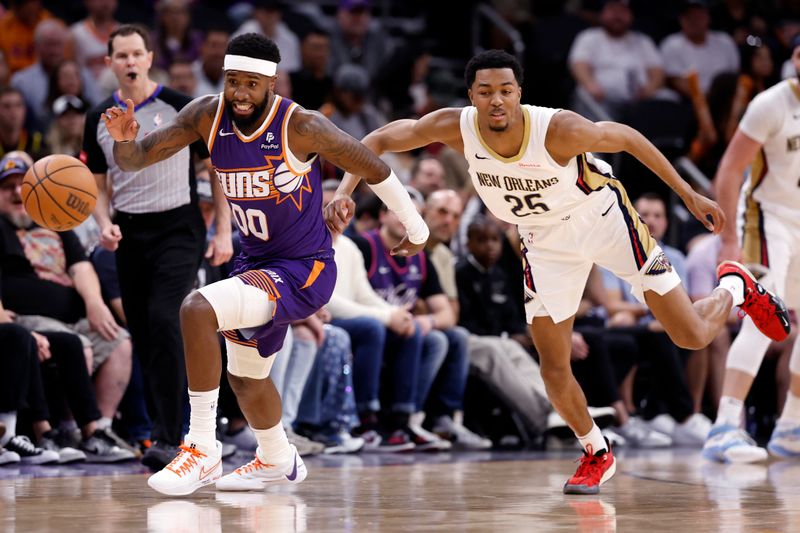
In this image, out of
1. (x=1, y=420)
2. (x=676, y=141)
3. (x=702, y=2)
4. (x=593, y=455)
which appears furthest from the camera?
(x=702, y=2)

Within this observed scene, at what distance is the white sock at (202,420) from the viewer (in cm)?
533

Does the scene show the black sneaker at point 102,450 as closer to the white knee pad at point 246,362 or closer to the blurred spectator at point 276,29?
the white knee pad at point 246,362

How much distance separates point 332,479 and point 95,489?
49.0 inches

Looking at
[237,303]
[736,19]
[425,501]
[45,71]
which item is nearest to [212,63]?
[45,71]

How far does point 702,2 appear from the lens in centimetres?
1377

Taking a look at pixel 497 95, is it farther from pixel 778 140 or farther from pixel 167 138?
pixel 778 140

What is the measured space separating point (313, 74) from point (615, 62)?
11.3 feet

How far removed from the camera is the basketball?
17.9 ft

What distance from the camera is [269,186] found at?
17.9 ft

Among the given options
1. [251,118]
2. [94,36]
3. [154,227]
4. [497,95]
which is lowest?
[154,227]

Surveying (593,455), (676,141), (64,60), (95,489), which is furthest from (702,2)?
(95,489)

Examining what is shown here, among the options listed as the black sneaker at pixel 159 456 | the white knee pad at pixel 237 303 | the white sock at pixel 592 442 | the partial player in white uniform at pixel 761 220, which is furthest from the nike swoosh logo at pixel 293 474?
the partial player in white uniform at pixel 761 220

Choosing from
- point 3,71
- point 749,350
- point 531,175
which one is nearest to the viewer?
point 531,175

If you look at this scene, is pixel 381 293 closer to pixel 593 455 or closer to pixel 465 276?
pixel 465 276
